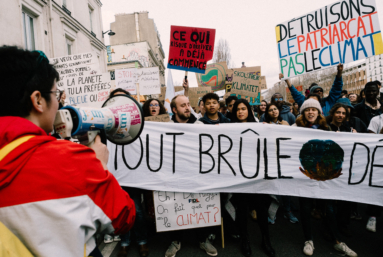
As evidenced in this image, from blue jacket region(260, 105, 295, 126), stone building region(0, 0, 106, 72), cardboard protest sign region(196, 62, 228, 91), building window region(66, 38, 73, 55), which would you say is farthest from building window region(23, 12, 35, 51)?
blue jacket region(260, 105, 295, 126)

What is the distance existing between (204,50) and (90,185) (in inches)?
174

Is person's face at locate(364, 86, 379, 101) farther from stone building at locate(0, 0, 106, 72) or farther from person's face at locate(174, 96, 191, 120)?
stone building at locate(0, 0, 106, 72)

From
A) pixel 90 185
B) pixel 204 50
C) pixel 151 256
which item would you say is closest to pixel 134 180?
pixel 151 256

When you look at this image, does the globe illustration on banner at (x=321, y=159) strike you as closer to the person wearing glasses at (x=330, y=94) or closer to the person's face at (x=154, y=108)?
the person wearing glasses at (x=330, y=94)

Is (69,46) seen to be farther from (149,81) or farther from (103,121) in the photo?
(103,121)

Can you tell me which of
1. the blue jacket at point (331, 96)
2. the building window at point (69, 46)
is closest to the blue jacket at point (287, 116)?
the blue jacket at point (331, 96)

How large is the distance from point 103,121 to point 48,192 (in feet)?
1.79

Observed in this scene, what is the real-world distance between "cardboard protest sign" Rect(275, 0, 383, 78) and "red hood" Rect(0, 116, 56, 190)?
4799 mm

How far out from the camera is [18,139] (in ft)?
2.64

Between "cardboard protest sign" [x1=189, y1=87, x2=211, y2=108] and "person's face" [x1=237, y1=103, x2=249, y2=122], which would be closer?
"person's face" [x1=237, y1=103, x2=249, y2=122]

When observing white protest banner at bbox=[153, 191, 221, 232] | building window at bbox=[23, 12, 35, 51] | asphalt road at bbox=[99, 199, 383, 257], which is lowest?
asphalt road at bbox=[99, 199, 383, 257]

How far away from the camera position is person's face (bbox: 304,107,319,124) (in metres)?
3.63

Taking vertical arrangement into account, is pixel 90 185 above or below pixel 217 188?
above

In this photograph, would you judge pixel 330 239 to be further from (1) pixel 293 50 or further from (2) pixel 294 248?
(1) pixel 293 50
